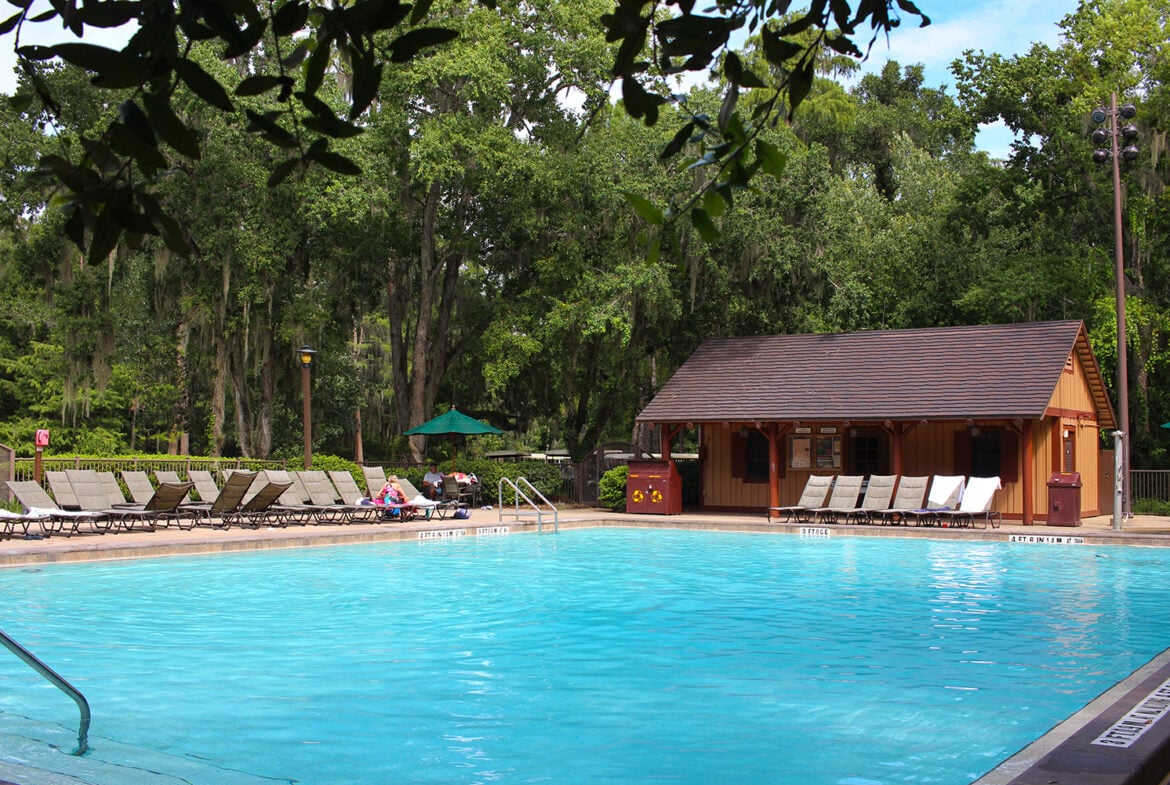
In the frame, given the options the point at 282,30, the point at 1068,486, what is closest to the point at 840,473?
the point at 1068,486

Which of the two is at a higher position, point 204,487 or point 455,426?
point 455,426

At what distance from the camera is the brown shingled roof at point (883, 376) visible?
2212cm

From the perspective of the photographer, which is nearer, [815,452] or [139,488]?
[139,488]

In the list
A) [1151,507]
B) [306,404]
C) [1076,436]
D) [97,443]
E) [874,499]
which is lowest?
[1151,507]

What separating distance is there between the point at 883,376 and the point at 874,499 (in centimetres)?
345

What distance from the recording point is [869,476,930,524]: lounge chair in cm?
2136

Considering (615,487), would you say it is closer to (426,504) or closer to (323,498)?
(426,504)

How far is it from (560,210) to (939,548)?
1371cm

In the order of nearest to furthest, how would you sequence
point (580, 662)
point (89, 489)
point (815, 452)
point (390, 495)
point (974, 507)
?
point (580, 662), point (89, 489), point (974, 507), point (390, 495), point (815, 452)

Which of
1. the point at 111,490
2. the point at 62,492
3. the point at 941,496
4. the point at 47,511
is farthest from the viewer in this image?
the point at 941,496

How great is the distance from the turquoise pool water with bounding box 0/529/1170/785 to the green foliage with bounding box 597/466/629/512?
Answer: 32.6ft

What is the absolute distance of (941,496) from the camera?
21.4 m

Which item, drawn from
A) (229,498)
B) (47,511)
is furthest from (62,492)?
(229,498)

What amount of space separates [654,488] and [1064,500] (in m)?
8.28
